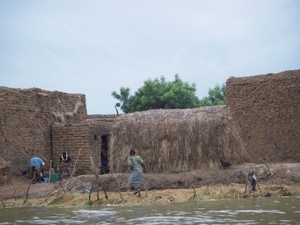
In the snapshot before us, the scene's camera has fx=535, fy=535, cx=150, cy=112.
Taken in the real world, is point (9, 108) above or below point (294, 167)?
above

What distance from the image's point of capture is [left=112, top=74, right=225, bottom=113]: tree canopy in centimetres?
3216

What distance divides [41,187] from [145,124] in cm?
362

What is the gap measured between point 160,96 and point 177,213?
75.3ft

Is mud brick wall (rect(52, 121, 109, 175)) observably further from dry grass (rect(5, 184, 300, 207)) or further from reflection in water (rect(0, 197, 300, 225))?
reflection in water (rect(0, 197, 300, 225))

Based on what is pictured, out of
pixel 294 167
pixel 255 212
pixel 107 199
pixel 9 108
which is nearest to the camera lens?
pixel 255 212

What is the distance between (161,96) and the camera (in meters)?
32.3

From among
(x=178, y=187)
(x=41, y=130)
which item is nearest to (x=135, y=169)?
(x=178, y=187)

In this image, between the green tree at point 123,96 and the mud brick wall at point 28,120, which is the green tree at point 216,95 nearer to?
the green tree at point 123,96

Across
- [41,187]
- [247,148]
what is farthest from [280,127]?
[41,187]

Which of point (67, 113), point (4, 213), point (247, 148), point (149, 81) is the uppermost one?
point (149, 81)

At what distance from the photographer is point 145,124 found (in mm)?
16078

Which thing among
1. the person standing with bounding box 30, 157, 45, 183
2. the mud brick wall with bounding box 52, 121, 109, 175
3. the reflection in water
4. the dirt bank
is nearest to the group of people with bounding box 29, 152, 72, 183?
the person standing with bounding box 30, 157, 45, 183

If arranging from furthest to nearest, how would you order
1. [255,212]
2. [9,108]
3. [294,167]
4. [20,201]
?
[9,108] < [294,167] < [20,201] < [255,212]

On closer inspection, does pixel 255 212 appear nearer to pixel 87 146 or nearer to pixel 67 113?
pixel 87 146
